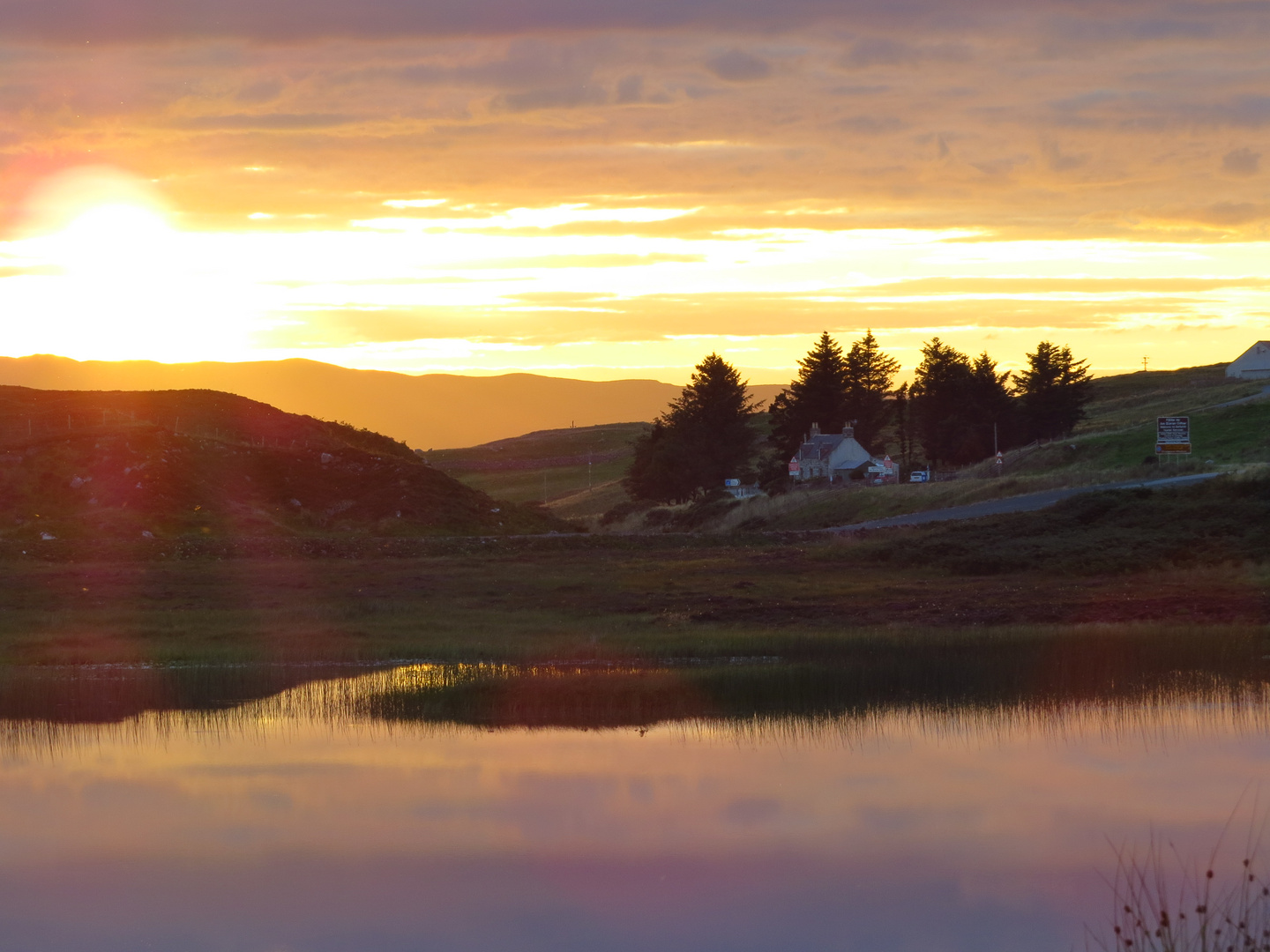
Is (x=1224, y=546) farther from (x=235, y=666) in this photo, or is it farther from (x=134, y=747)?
(x=134, y=747)

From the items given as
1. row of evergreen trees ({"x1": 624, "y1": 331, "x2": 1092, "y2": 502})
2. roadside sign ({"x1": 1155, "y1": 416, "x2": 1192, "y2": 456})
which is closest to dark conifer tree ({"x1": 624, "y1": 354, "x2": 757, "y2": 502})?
row of evergreen trees ({"x1": 624, "y1": 331, "x2": 1092, "y2": 502})

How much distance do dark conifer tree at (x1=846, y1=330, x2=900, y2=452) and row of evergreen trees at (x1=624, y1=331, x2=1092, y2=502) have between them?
0.39 ft

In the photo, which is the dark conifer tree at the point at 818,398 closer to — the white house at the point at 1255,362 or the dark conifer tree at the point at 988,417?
the dark conifer tree at the point at 988,417

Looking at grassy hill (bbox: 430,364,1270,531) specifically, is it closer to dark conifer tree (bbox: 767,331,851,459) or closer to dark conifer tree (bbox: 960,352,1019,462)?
dark conifer tree (bbox: 960,352,1019,462)

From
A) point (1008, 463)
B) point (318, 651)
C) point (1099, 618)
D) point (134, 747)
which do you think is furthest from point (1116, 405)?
point (134, 747)

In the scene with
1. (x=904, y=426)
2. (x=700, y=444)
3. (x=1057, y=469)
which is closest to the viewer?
(x=1057, y=469)

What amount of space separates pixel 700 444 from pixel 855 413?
59.1ft

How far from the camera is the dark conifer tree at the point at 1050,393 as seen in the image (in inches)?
4692

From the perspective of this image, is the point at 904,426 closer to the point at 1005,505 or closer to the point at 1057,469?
the point at 1057,469

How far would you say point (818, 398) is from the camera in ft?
424

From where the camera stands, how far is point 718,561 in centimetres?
5494

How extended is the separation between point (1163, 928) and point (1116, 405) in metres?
152

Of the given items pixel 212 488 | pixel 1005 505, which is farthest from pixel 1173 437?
pixel 212 488

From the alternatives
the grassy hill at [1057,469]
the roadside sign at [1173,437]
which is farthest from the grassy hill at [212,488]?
the roadside sign at [1173,437]
